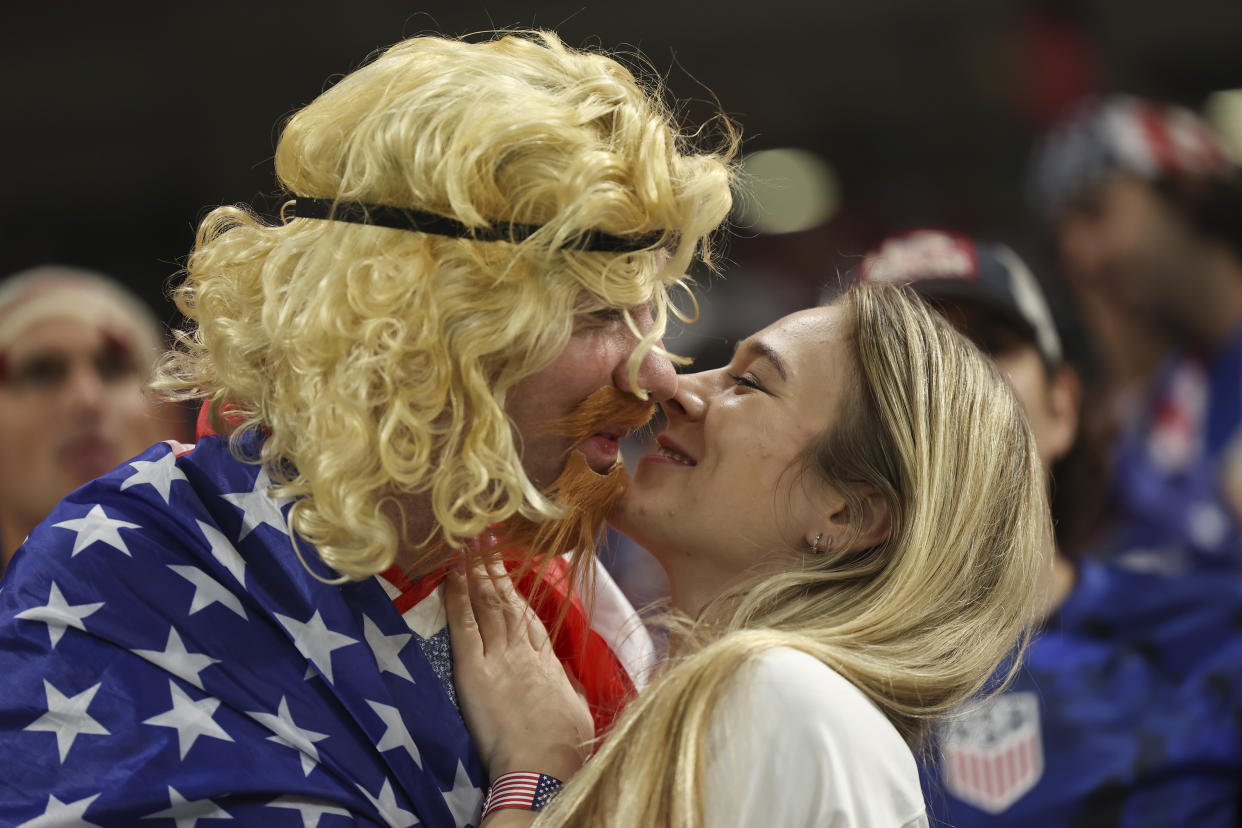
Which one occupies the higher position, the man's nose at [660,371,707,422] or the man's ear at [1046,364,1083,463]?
the man's nose at [660,371,707,422]

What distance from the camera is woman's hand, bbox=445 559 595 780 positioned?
1.70 m

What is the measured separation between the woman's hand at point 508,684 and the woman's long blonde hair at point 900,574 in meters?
0.12

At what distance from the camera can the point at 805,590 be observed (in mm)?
1834

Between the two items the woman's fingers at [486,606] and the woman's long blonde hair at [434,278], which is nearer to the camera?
the woman's long blonde hair at [434,278]

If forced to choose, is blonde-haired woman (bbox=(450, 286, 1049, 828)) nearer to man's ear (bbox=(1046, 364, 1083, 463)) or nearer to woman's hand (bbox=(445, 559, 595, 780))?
woman's hand (bbox=(445, 559, 595, 780))

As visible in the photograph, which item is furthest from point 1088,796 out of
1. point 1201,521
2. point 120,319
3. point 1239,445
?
point 120,319

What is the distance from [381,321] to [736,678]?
2.14 ft

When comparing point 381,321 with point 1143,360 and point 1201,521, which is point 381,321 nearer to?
point 1201,521

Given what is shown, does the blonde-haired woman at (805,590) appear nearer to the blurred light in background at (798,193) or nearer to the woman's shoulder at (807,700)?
the woman's shoulder at (807,700)

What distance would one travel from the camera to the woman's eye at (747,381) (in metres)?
A: 1.98

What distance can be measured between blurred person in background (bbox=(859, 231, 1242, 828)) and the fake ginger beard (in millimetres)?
935

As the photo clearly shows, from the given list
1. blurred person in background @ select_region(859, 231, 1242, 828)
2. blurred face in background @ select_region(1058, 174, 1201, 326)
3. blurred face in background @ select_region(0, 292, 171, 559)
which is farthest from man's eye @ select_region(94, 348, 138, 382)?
blurred face in background @ select_region(1058, 174, 1201, 326)

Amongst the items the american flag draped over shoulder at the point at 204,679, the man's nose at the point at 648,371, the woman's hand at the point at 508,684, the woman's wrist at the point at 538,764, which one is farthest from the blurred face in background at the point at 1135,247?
the american flag draped over shoulder at the point at 204,679

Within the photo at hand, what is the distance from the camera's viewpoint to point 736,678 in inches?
61.0
